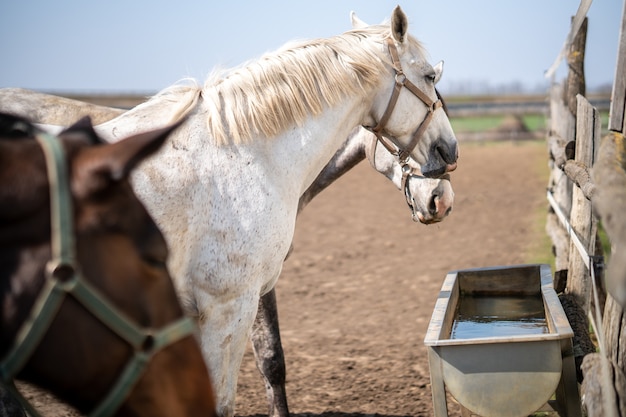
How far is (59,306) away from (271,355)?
8.88 feet

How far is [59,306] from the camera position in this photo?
1265 millimetres

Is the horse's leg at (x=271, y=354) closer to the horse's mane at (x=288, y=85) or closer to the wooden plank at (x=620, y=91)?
the horse's mane at (x=288, y=85)

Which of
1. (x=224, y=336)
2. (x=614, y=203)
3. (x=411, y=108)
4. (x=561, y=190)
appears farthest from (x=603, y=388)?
Result: (x=561, y=190)

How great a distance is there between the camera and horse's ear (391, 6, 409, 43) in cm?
300

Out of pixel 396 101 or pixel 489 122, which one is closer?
pixel 396 101

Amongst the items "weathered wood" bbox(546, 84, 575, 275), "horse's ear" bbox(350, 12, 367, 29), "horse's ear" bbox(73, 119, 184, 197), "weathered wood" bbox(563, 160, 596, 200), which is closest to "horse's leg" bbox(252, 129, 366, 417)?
"horse's ear" bbox(350, 12, 367, 29)

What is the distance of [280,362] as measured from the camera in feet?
12.7

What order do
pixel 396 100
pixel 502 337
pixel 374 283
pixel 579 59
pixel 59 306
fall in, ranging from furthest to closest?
pixel 374 283 → pixel 579 59 → pixel 396 100 → pixel 502 337 → pixel 59 306

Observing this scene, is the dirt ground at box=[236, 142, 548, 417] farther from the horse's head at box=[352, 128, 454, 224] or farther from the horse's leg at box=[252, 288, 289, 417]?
the horse's head at box=[352, 128, 454, 224]

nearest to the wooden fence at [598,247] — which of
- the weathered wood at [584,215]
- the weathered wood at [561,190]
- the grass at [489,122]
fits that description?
the weathered wood at [584,215]

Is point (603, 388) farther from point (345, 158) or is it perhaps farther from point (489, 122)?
point (489, 122)

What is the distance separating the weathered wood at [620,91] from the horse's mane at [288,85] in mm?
1075

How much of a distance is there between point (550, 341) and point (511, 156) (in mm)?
16365

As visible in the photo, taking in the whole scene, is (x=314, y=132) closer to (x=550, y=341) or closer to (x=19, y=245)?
(x=550, y=341)
